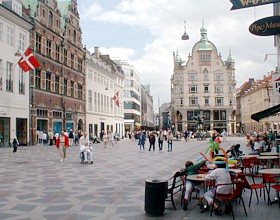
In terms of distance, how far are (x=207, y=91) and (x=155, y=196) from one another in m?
91.0

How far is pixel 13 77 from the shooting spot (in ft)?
114

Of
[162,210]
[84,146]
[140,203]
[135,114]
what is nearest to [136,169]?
[84,146]

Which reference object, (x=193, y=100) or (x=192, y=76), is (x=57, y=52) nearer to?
(x=192, y=76)

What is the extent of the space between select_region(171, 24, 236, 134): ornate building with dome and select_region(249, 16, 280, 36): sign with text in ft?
284

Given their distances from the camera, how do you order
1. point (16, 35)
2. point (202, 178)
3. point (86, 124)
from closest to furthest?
point (202, 178) < point (16, 35) < point (86, 124)

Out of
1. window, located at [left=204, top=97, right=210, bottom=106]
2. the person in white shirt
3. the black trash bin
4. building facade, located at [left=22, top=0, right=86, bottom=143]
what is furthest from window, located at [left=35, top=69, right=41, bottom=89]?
window, located at [left=204, top=97, right=210, bottom=106]

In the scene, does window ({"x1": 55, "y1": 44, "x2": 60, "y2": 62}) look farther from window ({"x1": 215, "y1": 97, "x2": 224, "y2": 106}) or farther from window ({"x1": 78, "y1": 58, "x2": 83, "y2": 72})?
window ({"x1": 215, "y1": 97, "x2": 224, "y2": 106})

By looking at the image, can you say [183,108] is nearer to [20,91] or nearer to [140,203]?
[20,91]

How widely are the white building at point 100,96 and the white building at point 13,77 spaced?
18.9m

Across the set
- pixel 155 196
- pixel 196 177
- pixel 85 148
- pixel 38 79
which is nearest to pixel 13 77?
pixel 38 79

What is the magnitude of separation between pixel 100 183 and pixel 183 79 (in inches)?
3428

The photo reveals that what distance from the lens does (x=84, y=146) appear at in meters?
20.1

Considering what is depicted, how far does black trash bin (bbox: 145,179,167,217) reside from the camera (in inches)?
321

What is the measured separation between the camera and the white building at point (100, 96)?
5681 centimetres
